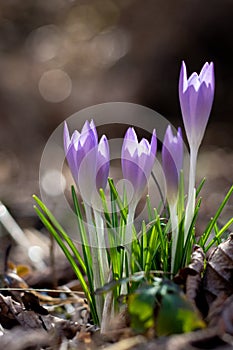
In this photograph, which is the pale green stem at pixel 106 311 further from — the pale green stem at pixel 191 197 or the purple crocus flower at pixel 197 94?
the purple crocus flower at pixel 197 94

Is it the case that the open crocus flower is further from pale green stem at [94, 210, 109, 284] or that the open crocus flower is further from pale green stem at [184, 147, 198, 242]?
pale green stem at [184, 147, 198, 242]

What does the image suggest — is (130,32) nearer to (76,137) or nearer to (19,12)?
(19,12)

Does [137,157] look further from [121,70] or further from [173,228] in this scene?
[121,70]

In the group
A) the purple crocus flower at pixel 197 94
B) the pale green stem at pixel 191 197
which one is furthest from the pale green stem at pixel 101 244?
the purple crocus flower at pixel 197 94

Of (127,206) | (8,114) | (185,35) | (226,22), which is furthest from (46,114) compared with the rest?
(127,206)

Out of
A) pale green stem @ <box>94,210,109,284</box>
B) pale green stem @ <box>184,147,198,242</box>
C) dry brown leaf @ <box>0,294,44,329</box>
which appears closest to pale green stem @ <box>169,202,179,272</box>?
pale green stem @ <box>184,147,198,242</box>

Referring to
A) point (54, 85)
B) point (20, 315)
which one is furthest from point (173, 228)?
point (54, 85)
